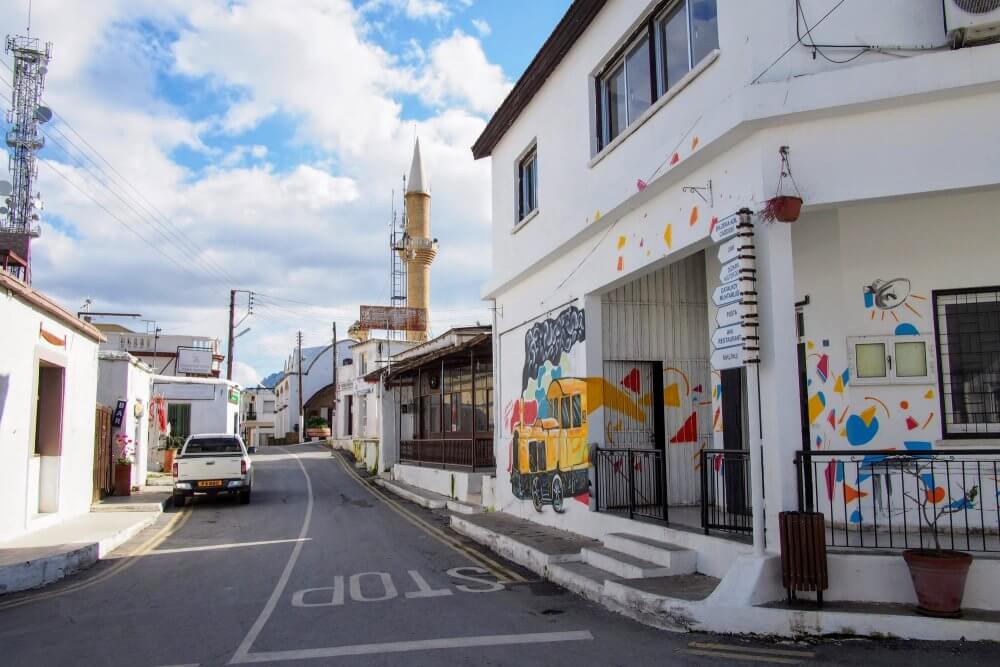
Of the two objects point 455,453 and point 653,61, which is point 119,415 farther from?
point 653,61

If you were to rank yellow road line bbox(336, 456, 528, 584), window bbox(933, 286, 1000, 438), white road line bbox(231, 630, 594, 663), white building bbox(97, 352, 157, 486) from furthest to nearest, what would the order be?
1. white building bbox(97, 352, 157, 486)
2. yellow road line bbox(336, 456, 528, 584)
3. window bbox(933, 286, 1000, 438)
4. white road line bbox(231, 630, 594, 663)

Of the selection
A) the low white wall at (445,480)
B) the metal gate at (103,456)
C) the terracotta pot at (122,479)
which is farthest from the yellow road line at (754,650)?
the terracotta pot at (122,479)

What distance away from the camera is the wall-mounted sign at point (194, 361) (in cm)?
4475

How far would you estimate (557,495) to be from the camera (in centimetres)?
1259

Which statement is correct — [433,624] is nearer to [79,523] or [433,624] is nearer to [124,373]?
[79,523]

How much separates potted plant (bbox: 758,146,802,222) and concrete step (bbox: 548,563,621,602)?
410 centimetres

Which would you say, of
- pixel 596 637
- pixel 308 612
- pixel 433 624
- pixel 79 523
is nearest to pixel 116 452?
pixel 79 523

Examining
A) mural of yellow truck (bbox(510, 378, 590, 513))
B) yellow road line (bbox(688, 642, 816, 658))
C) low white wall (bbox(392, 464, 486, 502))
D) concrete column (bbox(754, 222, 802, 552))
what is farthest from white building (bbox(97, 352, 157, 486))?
yellow road line (bbox(688, 642, 816, 658))

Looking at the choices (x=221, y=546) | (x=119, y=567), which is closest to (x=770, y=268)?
(x=119, y=567)

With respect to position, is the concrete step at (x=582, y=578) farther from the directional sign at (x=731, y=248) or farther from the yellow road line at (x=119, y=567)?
the yellow road line at (x=119, y=567)

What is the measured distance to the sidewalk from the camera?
984 cm

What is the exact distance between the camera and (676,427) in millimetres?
11602

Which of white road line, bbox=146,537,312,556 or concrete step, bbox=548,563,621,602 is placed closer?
concrete step, bbox=548,563,621,602

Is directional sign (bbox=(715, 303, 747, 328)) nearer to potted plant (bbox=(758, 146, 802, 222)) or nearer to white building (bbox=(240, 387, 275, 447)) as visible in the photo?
potted plant (bbox=(758, 146, 802, 222))
